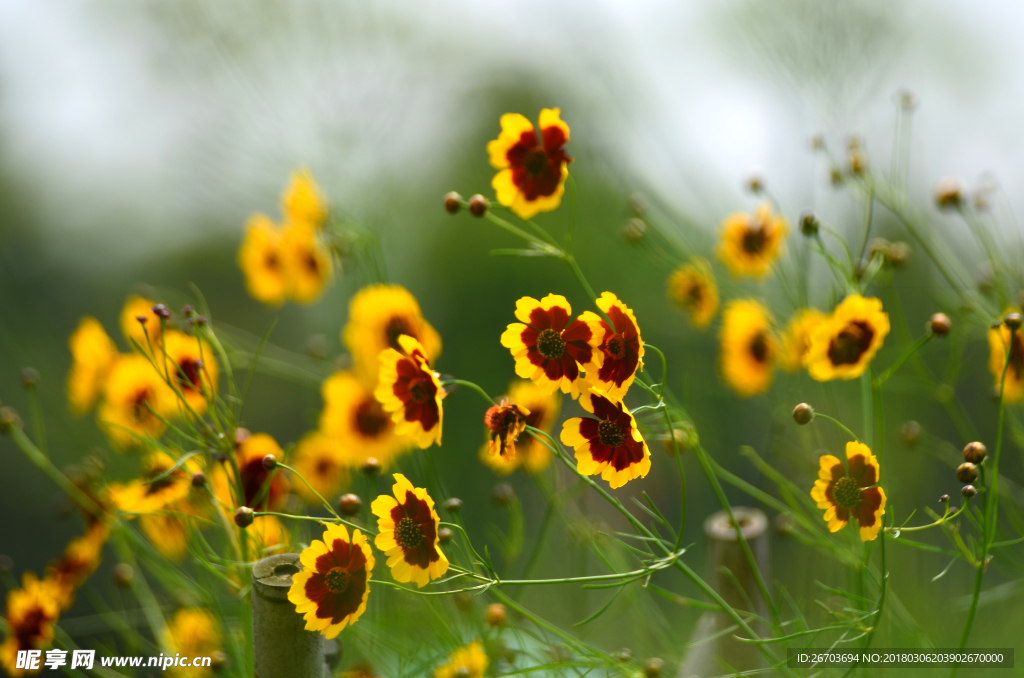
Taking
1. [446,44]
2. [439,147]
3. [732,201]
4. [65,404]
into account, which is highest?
[446,44]

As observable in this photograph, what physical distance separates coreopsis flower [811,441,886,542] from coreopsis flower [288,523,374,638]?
0.20 m

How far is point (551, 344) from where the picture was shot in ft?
1.02

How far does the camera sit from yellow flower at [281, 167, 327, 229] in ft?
1.98

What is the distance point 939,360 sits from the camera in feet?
3.95

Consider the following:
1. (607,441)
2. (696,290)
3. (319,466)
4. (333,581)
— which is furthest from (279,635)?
(696,290)

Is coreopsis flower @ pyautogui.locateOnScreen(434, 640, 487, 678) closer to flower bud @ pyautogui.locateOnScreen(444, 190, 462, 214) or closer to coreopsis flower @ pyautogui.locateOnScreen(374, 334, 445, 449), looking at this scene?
coreopsis flower @ pyautogui.locateOnScreen(374, 334, 445, 449)

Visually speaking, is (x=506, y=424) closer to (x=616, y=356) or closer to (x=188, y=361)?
(x=616, y=356)

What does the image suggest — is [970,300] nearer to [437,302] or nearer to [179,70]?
[179,70]

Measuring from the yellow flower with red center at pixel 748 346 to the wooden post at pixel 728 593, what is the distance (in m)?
0.15

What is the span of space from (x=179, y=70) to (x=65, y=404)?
0.53m

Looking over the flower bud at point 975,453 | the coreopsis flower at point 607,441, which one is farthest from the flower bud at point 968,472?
the coreopsis flower at point 607,441

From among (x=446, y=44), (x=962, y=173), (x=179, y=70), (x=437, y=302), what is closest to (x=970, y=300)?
(x=962, y=173)

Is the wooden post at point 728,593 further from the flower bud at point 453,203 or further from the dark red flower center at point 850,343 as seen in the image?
the flower bud at point 453,203

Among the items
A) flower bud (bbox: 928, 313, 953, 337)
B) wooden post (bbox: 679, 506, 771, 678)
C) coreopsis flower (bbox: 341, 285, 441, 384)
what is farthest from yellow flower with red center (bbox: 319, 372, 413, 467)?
flower bud (bbox: 928, 313, 953, 337)
